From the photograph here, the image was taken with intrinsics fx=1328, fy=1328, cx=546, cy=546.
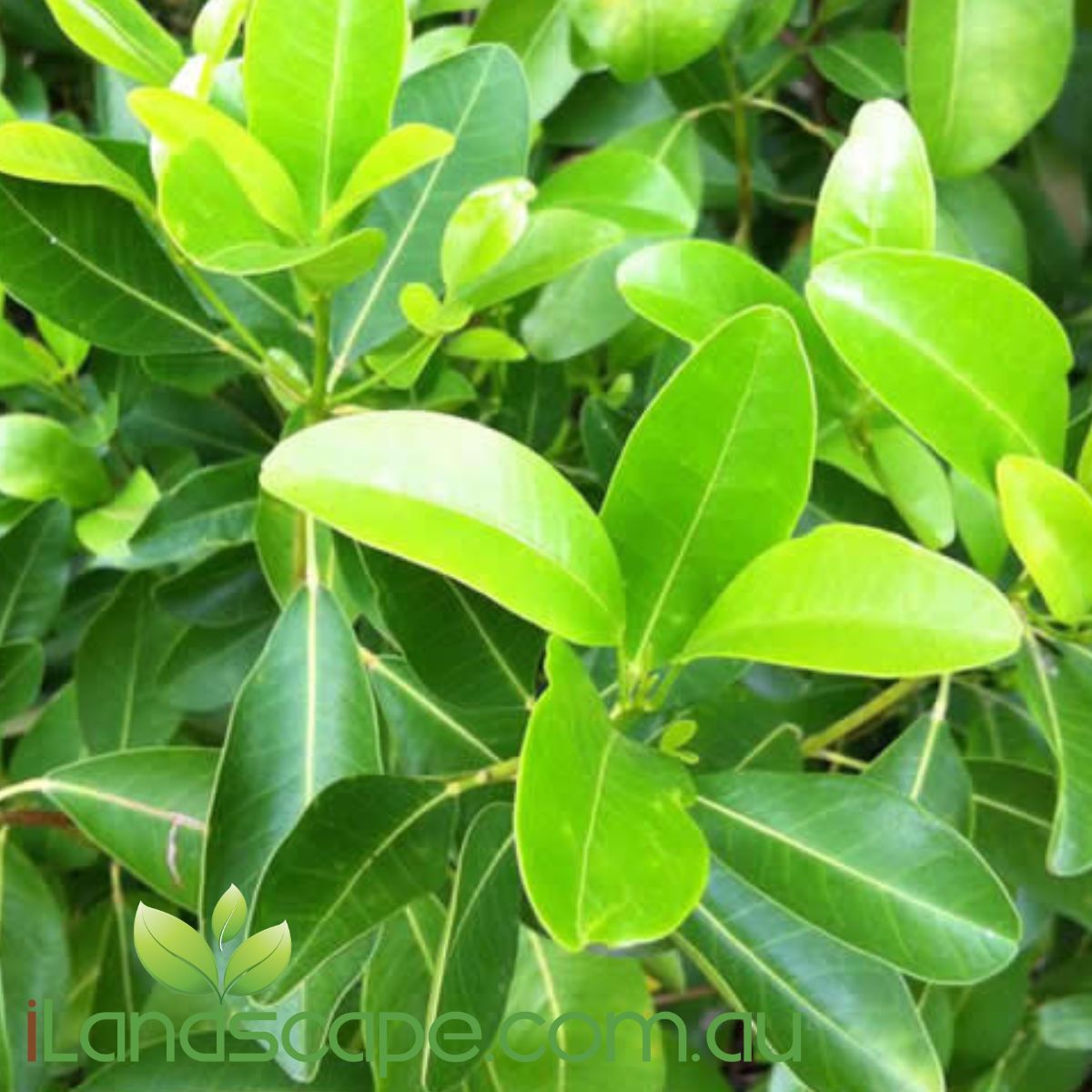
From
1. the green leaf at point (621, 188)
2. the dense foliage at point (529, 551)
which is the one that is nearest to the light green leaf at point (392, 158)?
the dense foliage at point (529, 551)

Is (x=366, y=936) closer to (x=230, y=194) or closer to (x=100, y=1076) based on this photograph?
(x=100, y=1076)

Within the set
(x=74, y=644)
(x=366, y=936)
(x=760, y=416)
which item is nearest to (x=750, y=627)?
Result: (x=760, y=416)

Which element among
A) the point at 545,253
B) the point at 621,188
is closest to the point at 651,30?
the point at 621,188

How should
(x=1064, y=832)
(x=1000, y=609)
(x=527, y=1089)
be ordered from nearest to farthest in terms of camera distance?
(x=1000, y=609) → (x=1064, y=832) → (x=527, y=1089)

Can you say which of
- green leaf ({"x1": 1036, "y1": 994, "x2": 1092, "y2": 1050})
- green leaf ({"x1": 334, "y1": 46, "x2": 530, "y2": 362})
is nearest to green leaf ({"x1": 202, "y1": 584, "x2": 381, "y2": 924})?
green leaf ({"x1": 334, "y1": 46, "x2": 530, "y2": 362})

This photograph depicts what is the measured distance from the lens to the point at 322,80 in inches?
21.0

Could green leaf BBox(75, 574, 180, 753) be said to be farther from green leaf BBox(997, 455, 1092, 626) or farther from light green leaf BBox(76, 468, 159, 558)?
green leaf BBox(997, 455, 1092, 626)

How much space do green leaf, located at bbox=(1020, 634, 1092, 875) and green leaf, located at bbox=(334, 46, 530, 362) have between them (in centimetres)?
34

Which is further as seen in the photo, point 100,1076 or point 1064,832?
point 100,1076

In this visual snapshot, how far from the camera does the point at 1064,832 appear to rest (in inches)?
21.3

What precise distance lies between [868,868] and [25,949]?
49 centimetres

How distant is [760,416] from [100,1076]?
0.50 metres

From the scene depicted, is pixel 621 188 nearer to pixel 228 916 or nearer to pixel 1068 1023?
pixel 228 916

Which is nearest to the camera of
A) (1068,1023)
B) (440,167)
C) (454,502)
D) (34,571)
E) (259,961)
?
(454,502)
